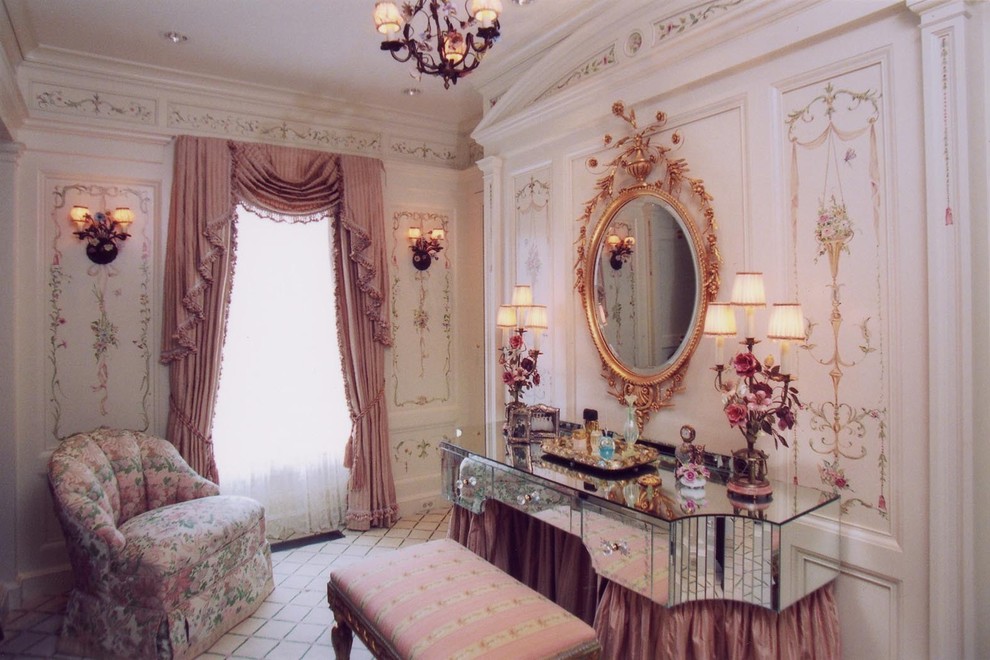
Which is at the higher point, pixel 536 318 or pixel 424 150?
pixel 424 150

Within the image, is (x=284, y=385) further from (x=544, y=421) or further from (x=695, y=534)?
(x=695, y=534)

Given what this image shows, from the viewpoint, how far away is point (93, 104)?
11.3 feet

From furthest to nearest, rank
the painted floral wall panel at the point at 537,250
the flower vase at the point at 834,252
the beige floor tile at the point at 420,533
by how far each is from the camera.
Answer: the beige floor tile at the point at 420,533 → the painted floral wall panel at the point at 537,250 → the flower vase at the point at 834,252

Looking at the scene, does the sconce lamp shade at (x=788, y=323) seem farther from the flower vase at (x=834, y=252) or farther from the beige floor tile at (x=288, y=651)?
the beige floor tile at (x=288, y=651)

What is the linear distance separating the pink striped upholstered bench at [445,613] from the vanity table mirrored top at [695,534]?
280 mm

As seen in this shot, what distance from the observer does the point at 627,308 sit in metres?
2.86

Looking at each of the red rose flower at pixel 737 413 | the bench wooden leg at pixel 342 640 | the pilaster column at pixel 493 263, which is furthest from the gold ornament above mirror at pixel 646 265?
the bench wooden leg at pixel 342 640

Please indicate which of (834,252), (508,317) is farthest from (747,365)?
(508,317)

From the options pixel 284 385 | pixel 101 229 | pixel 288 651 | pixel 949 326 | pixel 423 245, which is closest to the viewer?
pixel 949 326

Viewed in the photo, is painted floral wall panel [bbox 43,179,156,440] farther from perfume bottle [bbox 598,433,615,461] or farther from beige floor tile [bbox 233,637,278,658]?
perfume bottle [bbox 598,433,615,461]

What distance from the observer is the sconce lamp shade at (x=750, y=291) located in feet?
6.86

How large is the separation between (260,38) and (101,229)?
1448 millimetres

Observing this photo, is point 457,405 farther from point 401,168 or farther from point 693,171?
point 693,171

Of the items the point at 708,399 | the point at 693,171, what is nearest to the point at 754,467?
the point at 708,399
